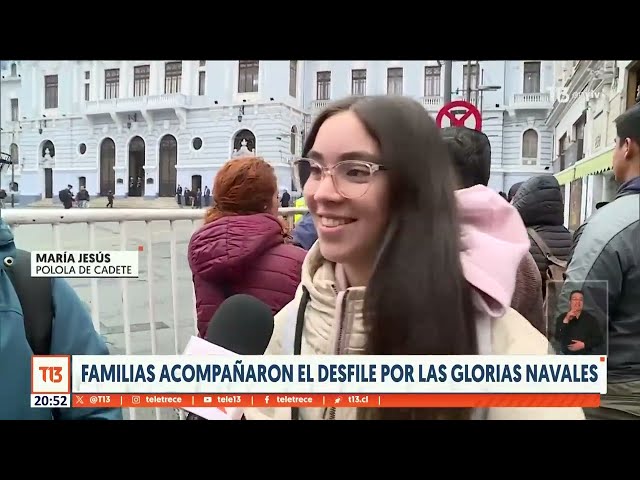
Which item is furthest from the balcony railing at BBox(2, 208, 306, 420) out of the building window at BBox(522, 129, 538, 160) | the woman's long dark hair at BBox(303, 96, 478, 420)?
the building window at BBox(522, 129, 538, 160)

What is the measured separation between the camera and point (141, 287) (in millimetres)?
2186

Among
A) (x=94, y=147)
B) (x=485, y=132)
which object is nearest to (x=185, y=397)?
(x=94, y=147)

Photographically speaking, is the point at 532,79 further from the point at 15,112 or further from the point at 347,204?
the point at 15,112

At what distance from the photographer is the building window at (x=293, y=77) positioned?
2055 mm

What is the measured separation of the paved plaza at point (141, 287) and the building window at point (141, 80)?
480 mm

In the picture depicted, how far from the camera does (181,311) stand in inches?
85.0

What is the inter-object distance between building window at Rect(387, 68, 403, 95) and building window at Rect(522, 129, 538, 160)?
1.63ft

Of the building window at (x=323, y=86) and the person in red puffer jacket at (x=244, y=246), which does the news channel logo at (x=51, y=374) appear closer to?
the person in red puffer jacket at (x=244, y=246)

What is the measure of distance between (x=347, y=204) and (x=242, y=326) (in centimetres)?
53


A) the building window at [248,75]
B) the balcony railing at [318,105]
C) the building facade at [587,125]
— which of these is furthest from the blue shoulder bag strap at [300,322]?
the building facade at [587,125]

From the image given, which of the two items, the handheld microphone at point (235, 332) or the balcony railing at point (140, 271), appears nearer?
the handheld microphone at point (235, 332)

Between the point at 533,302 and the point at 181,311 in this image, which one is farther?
the point at 181,311
